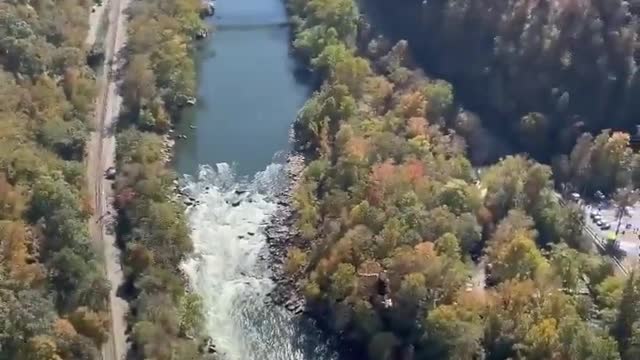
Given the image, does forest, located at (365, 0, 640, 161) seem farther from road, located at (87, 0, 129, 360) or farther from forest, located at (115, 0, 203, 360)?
road, located at (87, 0, 129, 360)

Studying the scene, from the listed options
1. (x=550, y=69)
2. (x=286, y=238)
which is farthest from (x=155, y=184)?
(x=550, y=69)

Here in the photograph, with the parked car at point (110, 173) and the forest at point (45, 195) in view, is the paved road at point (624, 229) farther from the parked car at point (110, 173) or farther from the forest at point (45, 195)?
the parked car at point (110, 173)

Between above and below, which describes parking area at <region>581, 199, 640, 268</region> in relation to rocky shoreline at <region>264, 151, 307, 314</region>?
above

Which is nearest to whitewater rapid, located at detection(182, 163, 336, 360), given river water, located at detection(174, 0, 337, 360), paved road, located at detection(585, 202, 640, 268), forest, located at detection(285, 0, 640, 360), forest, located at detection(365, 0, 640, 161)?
river water, located at detection(174, 0, 337, 360)

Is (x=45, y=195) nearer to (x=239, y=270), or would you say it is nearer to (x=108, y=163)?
(x=108, y=163)

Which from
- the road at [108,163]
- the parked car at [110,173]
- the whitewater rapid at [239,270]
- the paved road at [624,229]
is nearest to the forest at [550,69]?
the paved road at [624,229]

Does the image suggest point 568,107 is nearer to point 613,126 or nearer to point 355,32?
point 613,126
